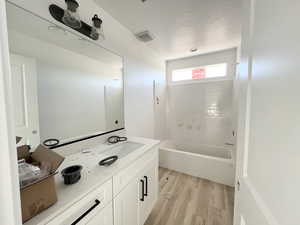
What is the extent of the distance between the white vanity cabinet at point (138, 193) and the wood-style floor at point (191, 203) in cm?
28

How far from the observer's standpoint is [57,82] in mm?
1127

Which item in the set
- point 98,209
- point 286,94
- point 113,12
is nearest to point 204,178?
point 98,209

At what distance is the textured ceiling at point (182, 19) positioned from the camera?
4.55ft

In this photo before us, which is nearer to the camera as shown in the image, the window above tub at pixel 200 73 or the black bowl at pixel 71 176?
the black bowl at pixel 71 176

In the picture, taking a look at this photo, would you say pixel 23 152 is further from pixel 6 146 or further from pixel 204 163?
pixel 204 163

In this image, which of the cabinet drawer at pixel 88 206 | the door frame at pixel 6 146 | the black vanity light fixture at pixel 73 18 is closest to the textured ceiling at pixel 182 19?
the black vanity light fixture at pixel 73 18

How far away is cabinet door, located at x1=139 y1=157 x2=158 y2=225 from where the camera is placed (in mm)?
1327

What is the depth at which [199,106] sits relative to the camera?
308 cm

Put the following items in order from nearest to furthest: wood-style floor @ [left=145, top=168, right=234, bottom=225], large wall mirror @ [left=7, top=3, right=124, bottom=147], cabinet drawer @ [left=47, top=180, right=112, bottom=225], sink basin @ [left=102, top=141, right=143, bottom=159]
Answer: cabinet drawer @ [left=47, top=180, right=112, bottom=225] < large wall mirror @ [left=7, top=3, right=124, bottom=147] < sink basin @ [left=102, top=141, right=143, bottom=159] < wood-style floor @ [left=145, top=168, right=234, bottom=225]

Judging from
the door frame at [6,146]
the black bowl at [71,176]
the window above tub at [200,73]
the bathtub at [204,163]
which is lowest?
the bathtub at [204,163]

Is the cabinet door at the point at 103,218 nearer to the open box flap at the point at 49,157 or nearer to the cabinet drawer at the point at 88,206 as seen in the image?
the cabinet drawer at the point at 88,206

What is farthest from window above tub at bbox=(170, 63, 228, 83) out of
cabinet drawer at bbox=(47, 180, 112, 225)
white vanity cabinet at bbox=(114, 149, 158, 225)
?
cabinet drawer at bbox=(47, 180, 112, 225)

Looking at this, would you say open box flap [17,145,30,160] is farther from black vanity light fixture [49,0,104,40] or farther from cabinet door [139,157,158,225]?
black vanity light fixture [49,0,104,40]

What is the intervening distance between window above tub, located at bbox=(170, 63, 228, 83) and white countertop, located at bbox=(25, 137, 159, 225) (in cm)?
239
